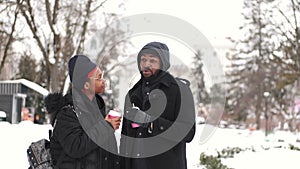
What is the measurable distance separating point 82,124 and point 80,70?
0.43 metres

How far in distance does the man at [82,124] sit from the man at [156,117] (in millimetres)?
151

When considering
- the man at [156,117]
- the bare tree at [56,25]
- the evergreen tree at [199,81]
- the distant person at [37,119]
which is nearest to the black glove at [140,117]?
the man at [156,117]

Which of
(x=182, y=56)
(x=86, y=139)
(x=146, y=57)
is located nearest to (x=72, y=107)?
(x=86, y=139)

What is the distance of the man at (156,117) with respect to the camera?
11.9 feet

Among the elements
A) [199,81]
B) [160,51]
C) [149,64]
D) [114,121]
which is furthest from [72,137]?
[199,81]

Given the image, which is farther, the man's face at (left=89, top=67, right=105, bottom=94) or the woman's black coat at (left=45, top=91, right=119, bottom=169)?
the man's face at (left=89, top=67, right=105, bottom=94)

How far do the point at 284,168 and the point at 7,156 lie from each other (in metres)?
5.24

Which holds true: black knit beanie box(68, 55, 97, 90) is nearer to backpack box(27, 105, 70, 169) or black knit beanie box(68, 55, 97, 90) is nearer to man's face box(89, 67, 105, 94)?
man's face box(89, 67, 105, 94)

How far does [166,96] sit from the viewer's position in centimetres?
373

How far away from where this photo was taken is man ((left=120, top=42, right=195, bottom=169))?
11.9ft

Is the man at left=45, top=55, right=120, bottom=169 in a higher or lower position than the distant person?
higher

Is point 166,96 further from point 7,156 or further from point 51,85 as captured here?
point 51,85

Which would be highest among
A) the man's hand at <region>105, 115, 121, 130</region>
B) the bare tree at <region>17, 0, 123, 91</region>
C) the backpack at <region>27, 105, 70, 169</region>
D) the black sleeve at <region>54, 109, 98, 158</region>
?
the bare tree at <region>17, 0, 123, 91</region>

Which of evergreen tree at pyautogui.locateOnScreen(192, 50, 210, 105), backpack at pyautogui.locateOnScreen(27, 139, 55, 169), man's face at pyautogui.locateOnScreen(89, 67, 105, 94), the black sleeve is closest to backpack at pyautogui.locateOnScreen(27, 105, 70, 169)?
backpack at pyautogui.locateOnScreen(27, 139, 55, 169)
